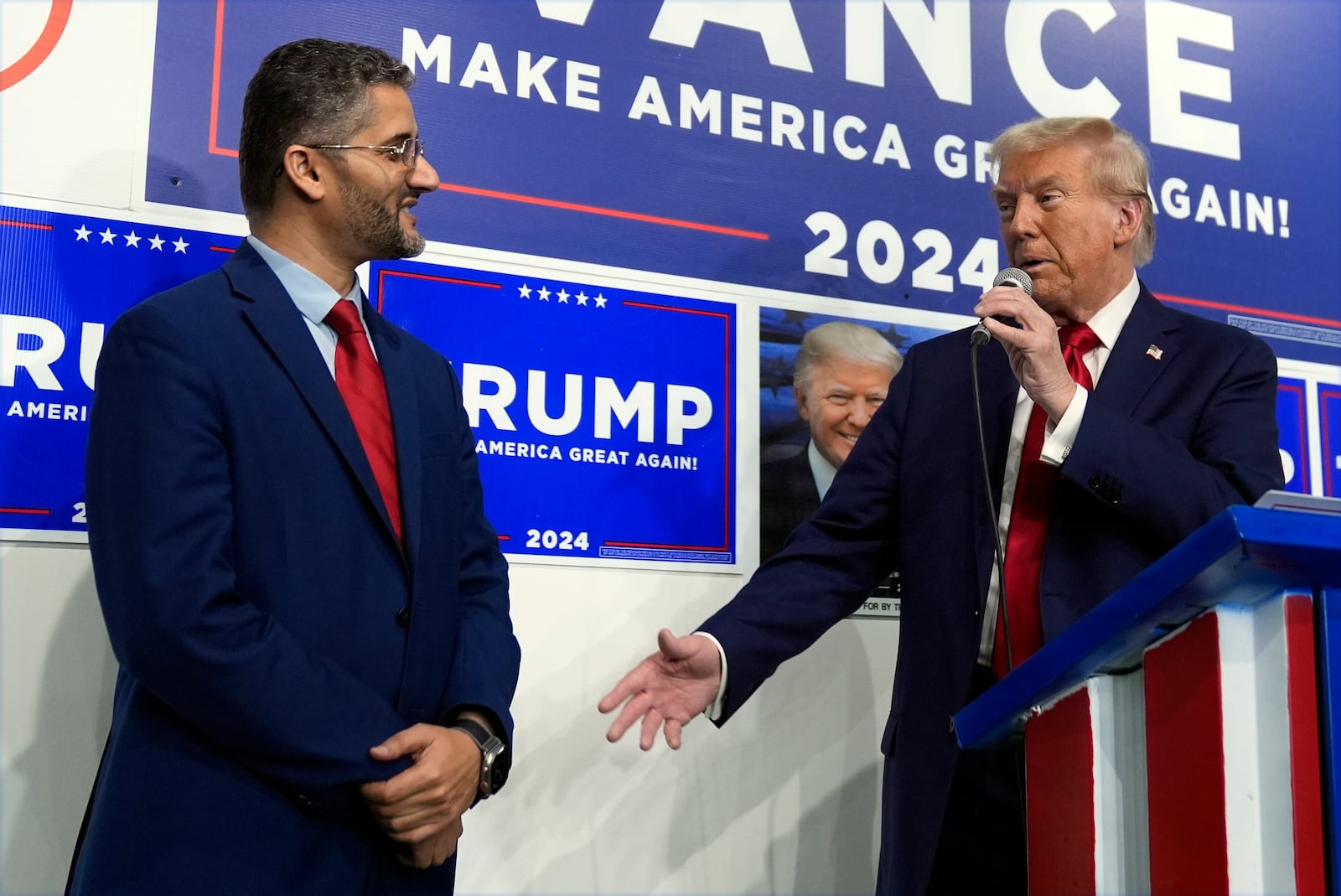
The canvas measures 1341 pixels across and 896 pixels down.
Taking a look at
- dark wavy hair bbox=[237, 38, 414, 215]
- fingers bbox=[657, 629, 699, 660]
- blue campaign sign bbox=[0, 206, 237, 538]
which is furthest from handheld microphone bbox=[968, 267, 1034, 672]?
blue campaign sign bbox=[0, 206, 237, 538]

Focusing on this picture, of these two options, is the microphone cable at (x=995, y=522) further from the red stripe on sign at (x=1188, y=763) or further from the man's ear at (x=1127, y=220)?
the red stripe on sign at (x=1188, y=763)

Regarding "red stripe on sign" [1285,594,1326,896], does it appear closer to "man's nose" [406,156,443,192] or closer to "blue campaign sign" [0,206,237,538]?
"man's nose" [406,156,443,192]

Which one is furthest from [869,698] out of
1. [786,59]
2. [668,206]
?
[786,59]

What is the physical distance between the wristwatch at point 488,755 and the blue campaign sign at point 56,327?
92 cm

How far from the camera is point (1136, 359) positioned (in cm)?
216

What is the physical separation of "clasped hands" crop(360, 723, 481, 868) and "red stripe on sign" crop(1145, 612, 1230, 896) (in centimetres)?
93

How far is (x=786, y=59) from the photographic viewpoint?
10.2ft

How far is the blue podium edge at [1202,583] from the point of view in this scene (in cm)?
96

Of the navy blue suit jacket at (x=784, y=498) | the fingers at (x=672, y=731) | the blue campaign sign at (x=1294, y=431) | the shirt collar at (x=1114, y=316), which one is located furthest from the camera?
the blue campaign sign at (x=1294, y=431)

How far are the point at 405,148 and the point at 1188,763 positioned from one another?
4.98 ft

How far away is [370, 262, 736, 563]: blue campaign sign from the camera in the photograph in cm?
264

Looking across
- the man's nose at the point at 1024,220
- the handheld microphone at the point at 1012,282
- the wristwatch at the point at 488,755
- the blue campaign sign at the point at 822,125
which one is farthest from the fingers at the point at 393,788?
the man's nose at the point at 1024,220

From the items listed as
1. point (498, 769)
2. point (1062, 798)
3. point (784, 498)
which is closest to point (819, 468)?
point (784, 498)

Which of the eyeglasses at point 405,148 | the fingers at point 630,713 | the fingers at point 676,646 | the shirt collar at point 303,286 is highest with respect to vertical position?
the eyeglasses at point 405,148
